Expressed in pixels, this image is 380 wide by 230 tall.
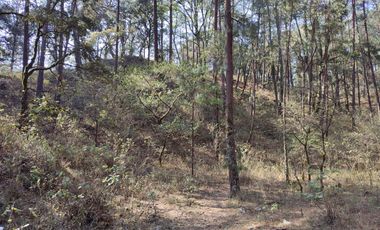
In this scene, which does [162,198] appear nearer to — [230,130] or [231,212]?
[231,212]

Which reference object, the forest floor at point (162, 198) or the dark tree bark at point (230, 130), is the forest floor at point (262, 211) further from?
the dark tree bark at point (230, 130)

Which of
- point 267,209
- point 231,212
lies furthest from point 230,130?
point 267,209

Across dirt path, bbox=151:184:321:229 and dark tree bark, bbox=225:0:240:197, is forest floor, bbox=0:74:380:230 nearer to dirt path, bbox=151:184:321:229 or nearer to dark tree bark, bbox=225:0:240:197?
dirt path, bbox=151:184:321:229

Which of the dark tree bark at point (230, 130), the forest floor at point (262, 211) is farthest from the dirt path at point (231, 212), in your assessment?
the dark tree bark at point (230, 130)

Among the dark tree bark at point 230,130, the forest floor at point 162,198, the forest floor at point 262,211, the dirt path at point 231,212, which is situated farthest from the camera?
the dark tree bark at point 230,130

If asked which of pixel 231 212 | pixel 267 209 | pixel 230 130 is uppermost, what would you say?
pixel 230 130

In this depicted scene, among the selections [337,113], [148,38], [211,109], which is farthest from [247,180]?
[148,38]

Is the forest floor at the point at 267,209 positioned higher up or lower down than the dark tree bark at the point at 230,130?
lower down

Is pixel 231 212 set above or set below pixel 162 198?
below

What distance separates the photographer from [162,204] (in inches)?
316

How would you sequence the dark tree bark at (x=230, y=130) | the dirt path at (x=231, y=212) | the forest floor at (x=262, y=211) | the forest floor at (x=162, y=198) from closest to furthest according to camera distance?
1. the forest floor at (x=162, y=198)
2. the forest floor at (x=262, y=211)
3. the dirt path at (x=231, y=212)
4. the dark tree bark at (x=230, y=130)

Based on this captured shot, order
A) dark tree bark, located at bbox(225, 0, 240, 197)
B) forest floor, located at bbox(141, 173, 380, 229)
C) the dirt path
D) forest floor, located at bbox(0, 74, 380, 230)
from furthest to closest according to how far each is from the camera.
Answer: dark tree bark, located at bbox(225, 0, 240, 197)
the dirt path
forest floor, located at bbox(141, 173, 380, 229)
forest floor, located at bbox(0, 74, 380, 230)

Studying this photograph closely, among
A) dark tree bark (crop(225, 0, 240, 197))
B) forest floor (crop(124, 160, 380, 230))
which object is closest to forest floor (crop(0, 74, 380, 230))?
forest floor (crop(124, 160, 380, 230))

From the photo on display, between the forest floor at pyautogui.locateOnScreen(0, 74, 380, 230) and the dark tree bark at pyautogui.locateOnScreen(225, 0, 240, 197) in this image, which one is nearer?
the forest floor at pyautogui.locateOnScreen(0, 74, 380, 230)
